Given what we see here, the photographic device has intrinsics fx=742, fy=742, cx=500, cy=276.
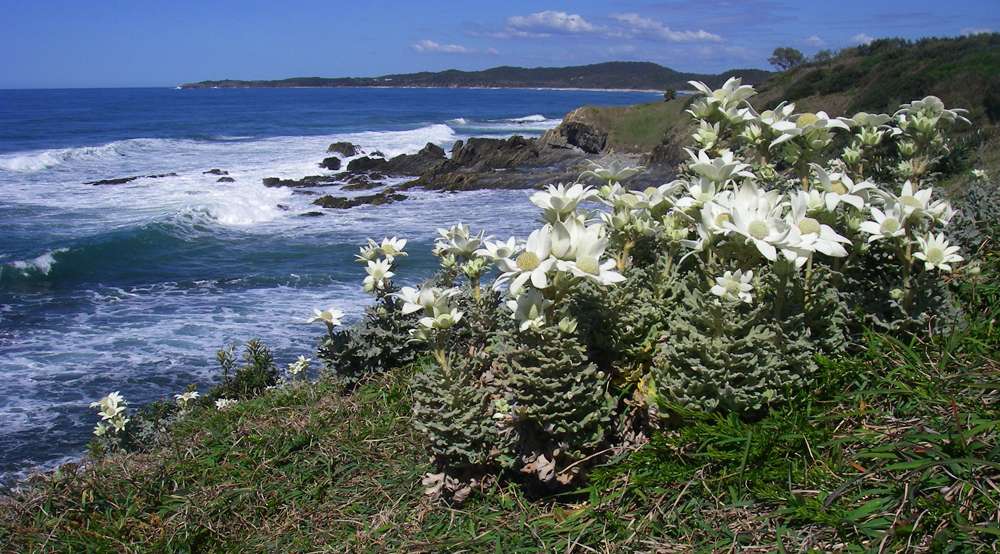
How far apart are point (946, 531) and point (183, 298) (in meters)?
13.4

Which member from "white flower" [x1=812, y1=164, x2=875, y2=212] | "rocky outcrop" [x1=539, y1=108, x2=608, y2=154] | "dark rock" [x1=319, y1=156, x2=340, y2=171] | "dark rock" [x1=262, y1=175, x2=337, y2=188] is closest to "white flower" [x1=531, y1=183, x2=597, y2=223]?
"white flower" [x1=812, y1=164, x2=875, y2=212]

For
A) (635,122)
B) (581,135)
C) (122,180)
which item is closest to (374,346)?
(122,180)

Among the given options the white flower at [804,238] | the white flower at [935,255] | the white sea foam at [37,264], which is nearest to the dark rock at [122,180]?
the white sea foam at [37,264]

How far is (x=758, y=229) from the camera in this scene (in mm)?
2100

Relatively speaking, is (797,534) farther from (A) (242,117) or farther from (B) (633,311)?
(A) (242,117)

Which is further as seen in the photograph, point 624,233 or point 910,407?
point 624,233

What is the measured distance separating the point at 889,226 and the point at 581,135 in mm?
35770

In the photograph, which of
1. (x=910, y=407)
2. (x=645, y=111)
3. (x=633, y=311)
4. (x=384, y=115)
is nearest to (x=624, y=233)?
(x=633, y=311)

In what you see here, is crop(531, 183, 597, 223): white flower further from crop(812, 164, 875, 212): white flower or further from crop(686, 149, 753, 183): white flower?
crop(812, 164, 875, 212): white flower

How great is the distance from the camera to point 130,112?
228 feet

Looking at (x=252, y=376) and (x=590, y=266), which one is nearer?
(x=590, y=266)

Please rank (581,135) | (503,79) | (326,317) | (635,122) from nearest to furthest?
(326,317)
(581,135)
(635,122)
(503,79)

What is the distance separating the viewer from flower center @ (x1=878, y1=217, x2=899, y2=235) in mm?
2367

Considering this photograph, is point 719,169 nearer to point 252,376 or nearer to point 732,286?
point 732,286
